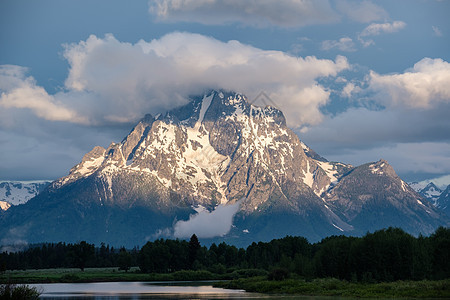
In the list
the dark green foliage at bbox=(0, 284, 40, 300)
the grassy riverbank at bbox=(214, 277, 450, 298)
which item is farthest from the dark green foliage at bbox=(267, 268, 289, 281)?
the dark green foliage at bbox=(0, 284, 40, 300)

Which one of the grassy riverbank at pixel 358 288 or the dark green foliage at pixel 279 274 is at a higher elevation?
the dark green foliage at pixel 279 274

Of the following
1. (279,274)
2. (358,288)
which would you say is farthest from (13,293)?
(279,274)

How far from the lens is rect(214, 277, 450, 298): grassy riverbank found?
137 meters

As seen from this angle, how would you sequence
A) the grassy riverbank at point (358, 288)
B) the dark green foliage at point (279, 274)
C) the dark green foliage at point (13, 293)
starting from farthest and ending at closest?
1. the dark green foliage at point (279, 274)
2. the grassy riverbank at point (358, 288)
3. the dark green foliage at point (13, 293)

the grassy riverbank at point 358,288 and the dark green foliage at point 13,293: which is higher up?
the dark green foliage at point 13,293

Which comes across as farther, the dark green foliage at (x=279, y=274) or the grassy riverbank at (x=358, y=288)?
the dark green foliage at (x=279, y=274)

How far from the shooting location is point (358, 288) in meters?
154

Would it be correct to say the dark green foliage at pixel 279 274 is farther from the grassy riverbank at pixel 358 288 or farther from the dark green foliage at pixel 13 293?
the dark green foliage at pixel 13 293

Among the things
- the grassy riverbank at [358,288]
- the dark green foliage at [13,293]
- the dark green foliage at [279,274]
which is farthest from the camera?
the dark green foliage at [279,274]

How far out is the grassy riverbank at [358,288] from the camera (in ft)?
→ 449

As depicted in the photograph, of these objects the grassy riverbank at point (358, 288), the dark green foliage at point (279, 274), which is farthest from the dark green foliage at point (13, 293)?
the dark green foliage at point (279, 274)

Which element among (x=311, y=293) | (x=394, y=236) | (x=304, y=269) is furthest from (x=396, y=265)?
(x=304, y=269)

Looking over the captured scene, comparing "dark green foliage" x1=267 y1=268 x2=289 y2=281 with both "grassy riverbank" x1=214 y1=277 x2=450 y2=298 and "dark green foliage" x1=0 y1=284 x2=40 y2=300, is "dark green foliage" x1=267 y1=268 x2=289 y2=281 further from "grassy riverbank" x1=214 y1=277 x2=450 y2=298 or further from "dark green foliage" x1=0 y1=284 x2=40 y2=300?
"dark green foliage" x1=0 y1=284 x2=40 y2=300

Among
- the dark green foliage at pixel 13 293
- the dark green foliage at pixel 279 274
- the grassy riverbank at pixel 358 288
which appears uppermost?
the dark green foliage at pixel 279 274
